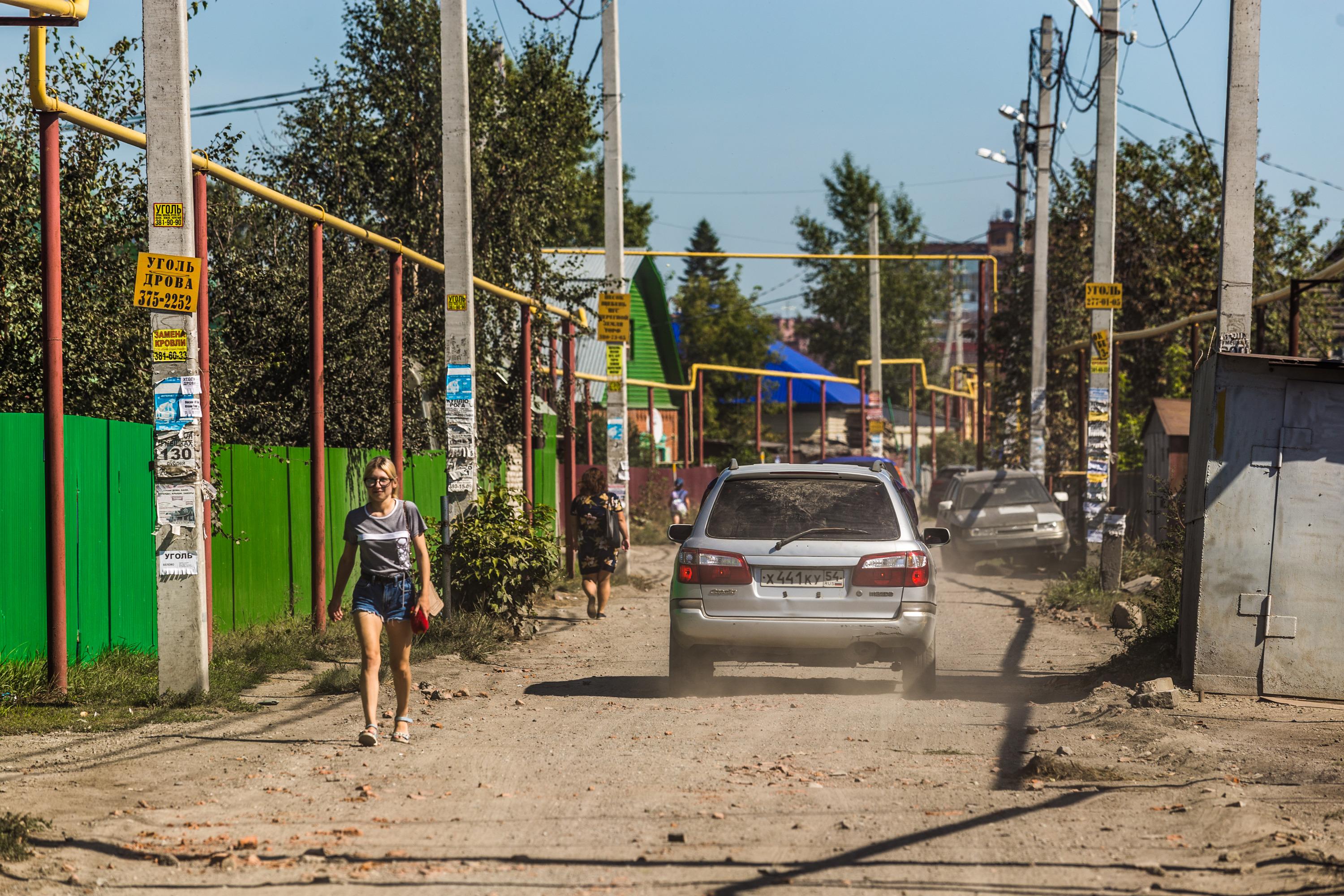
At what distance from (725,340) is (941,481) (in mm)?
21929

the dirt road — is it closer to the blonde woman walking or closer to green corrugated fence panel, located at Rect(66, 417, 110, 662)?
the blonde woman walking

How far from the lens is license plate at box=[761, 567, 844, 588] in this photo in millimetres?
10305

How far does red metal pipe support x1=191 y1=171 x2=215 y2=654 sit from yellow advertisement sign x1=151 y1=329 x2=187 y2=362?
134 mm

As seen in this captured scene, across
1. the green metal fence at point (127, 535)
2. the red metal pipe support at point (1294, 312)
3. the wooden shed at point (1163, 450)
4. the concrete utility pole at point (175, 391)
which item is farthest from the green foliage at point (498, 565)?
the wooden shed at point (1163, 450)

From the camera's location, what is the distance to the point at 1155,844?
6043 millimetres

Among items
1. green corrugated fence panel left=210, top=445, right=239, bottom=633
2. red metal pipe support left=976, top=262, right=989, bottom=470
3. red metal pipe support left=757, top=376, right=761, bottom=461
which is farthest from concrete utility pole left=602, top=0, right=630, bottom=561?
red metal pipe support left=757, top=376, right=761, bottom=461

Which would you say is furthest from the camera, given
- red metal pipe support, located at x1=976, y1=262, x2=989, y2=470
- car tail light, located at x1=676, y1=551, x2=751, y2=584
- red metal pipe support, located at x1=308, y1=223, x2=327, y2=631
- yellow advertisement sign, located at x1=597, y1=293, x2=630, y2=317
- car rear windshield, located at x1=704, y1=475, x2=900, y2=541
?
red metal pipe support, located at x1=976, y1=262, x2=989, y2=470

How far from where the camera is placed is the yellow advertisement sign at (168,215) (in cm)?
957

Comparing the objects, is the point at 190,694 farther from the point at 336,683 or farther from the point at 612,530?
the point at 612,530

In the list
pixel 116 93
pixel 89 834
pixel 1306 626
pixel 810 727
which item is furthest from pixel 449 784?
pixel 116 93

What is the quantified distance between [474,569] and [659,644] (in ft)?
6.48

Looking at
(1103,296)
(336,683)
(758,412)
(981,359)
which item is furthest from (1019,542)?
(758,412)

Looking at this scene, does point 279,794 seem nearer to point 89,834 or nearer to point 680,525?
point 89,834

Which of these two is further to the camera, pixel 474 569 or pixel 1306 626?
pixel 474 569
